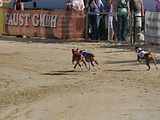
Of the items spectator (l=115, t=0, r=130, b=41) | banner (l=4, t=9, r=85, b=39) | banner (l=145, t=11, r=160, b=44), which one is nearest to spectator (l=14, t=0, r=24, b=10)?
banner (l=4, t=9, r=85, b=39)

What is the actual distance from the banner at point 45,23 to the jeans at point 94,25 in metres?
0.36

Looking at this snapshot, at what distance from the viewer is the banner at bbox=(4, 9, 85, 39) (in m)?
22.5

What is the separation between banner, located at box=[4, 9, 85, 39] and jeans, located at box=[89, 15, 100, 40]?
1.17ft

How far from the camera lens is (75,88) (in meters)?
12.3

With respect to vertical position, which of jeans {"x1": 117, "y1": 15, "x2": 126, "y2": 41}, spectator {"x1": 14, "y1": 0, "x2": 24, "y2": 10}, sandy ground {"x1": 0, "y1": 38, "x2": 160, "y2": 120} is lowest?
sandy ground {"x1": 0, "y1": 38, "x2": 160, "y2": 120}

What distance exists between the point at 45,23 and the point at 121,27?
3.52 meters

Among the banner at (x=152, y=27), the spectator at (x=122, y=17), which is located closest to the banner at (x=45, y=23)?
the spectator at (x=122, y=17)

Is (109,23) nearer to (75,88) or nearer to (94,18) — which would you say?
(94,18)

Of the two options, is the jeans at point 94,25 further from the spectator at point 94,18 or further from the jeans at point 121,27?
the jeans at point 121,27

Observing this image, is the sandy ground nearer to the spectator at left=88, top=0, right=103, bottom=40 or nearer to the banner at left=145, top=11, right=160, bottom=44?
the banner at left=145, top=11, right=160, bottom=44

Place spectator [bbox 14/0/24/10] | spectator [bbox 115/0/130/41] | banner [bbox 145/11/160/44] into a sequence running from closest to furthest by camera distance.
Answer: banner [bbox 145/11/160/44]
spectator [bbox 115/0/130/41]
spectator [bbox 14/0/24/10]

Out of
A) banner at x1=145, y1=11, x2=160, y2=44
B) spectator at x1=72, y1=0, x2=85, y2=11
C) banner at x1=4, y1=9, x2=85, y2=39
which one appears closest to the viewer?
banner at x1=145, y1=11, x2=160, y2=44

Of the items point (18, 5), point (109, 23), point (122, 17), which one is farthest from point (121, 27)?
point (18, 5)

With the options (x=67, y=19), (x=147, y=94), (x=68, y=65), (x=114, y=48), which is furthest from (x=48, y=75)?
(x=67, y=19)
